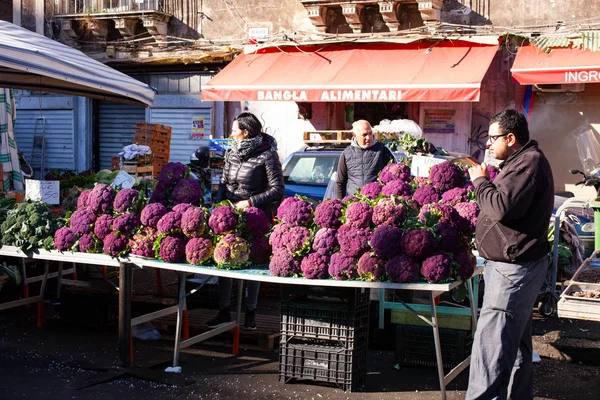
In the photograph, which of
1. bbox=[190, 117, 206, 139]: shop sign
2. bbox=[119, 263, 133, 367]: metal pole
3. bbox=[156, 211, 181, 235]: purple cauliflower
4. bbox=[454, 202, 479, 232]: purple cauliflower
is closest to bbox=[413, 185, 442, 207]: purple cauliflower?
bbox=[454, 202, 479, 232]: purple cauliflower

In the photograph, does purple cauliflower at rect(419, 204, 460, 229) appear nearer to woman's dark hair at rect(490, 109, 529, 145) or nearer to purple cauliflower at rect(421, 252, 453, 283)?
purple cauliflower at rect(421, 252, 453, 283)

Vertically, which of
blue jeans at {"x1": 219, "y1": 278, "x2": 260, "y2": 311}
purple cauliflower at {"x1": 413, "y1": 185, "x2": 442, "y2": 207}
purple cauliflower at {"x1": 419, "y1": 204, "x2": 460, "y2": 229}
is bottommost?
blue jeans at {"x1": 219, "y1": 278, "x2": 260, "y2": 311}

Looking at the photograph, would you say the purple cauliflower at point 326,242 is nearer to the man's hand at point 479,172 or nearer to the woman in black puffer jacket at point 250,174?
the man's hand at point 479,172

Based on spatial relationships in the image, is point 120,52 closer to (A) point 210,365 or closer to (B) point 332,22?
(B) point 332,22

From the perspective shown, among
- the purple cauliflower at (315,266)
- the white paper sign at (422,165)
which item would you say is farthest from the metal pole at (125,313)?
the white paper sign at (422,165)

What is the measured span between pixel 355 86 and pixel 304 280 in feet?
32.9

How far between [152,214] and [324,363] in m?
1.68

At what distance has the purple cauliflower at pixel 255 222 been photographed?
5.62 m

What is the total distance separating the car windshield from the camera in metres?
10.7

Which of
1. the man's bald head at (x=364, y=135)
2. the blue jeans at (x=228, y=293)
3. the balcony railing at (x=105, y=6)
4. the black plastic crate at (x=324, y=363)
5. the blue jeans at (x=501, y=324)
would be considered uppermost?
the balcony railing at (x=105, y=6)

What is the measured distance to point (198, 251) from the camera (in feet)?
17.9

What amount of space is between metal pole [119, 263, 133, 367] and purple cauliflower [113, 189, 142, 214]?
464 mm

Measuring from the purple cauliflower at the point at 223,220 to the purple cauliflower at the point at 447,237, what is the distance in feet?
4.75

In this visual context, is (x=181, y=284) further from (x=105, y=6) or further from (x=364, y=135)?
(x=105, y=6)
